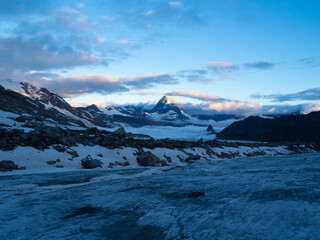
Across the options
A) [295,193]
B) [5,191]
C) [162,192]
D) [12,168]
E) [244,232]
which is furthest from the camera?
[12,168]

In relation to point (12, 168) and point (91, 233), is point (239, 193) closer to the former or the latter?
point (91, 233)

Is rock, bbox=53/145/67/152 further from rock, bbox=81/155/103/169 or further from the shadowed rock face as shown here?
the shadowed rock face

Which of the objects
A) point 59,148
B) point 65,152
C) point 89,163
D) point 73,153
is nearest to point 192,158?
point 89,163

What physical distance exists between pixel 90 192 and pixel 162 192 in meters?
2.66

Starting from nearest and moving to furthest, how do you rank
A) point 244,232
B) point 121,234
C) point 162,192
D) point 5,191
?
1. point 244,232
2. point 121,234
3. point 162,192
4. point 5,191

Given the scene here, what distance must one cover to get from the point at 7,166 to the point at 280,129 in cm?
11970

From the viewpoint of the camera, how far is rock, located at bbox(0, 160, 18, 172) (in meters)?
13.1

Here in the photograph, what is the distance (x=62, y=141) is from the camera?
59.5 feet

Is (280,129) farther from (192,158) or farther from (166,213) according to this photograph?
(166,213)

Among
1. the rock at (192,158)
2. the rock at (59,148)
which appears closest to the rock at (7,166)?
the rock at (59,148)

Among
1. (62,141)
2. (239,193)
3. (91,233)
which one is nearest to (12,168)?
(62,141)

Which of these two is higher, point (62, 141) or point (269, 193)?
point (62, 141)

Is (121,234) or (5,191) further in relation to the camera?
(5,191)

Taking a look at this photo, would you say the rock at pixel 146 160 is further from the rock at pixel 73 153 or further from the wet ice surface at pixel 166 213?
the wet ice surface at pixel 166 213
